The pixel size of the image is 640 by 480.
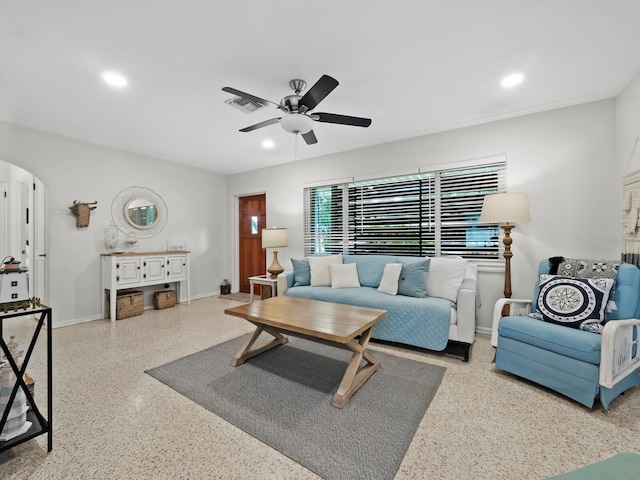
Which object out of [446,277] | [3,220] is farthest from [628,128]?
[3,220]

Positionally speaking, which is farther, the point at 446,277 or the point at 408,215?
the point at 408,215

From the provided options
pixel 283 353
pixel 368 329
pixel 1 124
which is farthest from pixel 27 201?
pixel 368 329

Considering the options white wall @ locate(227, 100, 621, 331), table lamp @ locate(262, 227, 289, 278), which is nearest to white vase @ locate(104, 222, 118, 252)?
table lamp @ locate(262, 227, 289, 278)

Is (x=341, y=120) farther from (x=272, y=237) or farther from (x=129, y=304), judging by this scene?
(x=129, y=304)

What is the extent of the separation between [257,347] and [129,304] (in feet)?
8.11

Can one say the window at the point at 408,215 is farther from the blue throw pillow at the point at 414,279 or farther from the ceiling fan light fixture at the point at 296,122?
the ceiling fan light fixture at the point at 296,122

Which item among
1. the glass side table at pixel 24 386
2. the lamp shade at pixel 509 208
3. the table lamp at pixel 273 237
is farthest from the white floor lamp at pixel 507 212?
the glass side table at pixel 24 386

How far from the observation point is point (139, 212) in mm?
4484

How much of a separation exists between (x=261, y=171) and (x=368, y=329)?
399 cm

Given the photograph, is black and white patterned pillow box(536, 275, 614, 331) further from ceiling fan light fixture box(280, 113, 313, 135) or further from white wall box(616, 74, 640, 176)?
ceiling fan light fixture box(280, 113, 313, 135)

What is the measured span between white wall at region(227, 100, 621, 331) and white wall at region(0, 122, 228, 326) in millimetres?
3943

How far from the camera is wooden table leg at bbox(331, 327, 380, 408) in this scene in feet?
6.37

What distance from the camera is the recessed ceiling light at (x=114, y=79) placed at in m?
2.38

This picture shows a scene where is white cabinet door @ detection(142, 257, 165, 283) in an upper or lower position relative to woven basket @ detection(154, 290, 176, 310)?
upper
